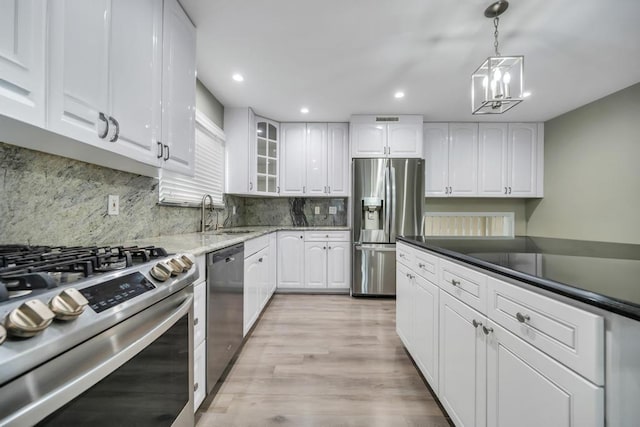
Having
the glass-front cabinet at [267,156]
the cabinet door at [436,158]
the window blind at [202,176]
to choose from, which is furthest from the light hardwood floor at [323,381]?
the cabinet door at [436,158]

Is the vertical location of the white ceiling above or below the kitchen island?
above

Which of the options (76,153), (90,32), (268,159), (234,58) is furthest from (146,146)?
(268,159)

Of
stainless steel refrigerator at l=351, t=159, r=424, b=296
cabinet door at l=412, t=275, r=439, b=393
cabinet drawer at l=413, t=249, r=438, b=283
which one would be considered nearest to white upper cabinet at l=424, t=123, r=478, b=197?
stainless steel refrigerator at l=351, t=159, r=424, b=296

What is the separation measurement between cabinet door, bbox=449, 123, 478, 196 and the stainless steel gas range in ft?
12.8

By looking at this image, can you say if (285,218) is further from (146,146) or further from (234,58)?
(146,146)

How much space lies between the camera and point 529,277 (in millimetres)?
792

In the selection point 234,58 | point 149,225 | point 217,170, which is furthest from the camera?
point 217,170

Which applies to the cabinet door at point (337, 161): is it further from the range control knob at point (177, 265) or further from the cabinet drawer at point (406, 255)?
the range control knob at point (177, 265)

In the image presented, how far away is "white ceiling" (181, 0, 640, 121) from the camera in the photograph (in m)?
1.74

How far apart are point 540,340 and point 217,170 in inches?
128

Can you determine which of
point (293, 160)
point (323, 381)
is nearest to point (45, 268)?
point (323, 381)

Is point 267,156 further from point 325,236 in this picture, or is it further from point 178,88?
point 178,88

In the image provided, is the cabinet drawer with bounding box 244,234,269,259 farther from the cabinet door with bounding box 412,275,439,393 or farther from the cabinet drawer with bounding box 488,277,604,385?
the cabinet drawer with bounding box 488,277,604,385

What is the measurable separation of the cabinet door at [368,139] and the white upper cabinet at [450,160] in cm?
75
